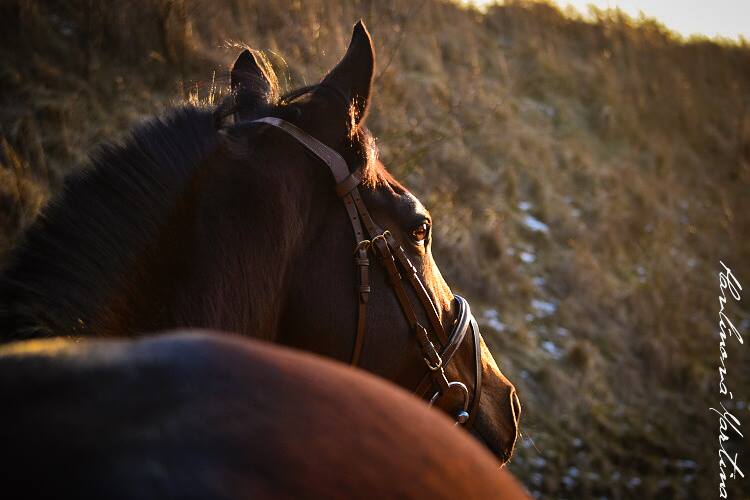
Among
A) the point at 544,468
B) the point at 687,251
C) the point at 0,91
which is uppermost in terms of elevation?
the point at 687,251

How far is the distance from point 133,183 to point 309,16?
→ 5.76 meters

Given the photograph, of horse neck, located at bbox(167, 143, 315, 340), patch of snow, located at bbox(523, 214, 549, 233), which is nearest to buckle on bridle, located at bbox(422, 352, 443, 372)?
horse neck, located at bbox(167, 143, 315, 340)

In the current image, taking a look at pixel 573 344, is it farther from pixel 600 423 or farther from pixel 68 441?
pixel 68 441

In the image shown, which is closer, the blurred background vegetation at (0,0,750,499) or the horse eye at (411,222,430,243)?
the horse eye at (411,222,430,243)

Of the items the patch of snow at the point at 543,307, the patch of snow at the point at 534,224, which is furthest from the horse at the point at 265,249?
the patch of snow at the point at 534,224

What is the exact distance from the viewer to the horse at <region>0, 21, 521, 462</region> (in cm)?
167

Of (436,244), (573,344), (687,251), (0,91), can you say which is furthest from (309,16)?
(687,251)

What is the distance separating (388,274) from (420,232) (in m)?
0.21

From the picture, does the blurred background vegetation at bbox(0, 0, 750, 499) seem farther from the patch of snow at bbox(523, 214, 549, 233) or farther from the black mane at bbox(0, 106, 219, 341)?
the black mane at bbox(0, 106, 219, 341)

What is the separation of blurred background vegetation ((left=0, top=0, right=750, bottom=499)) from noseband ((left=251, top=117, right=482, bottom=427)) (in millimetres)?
718

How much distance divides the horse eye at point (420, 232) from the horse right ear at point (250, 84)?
660 millimetres

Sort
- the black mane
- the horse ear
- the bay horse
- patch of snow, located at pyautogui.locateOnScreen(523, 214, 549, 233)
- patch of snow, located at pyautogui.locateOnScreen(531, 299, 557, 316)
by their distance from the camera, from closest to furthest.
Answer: the bay horse
the black mane
the horse ear
patch of snow, located at pyautogui.locateOnScreen(531, 299, 557, 316)
patch of snow, located at pyautogui.locateOnScreen(523, 214, 549, 233)

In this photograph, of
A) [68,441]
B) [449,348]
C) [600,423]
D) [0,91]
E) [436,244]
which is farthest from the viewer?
[436,244]

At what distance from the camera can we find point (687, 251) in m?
11.0
